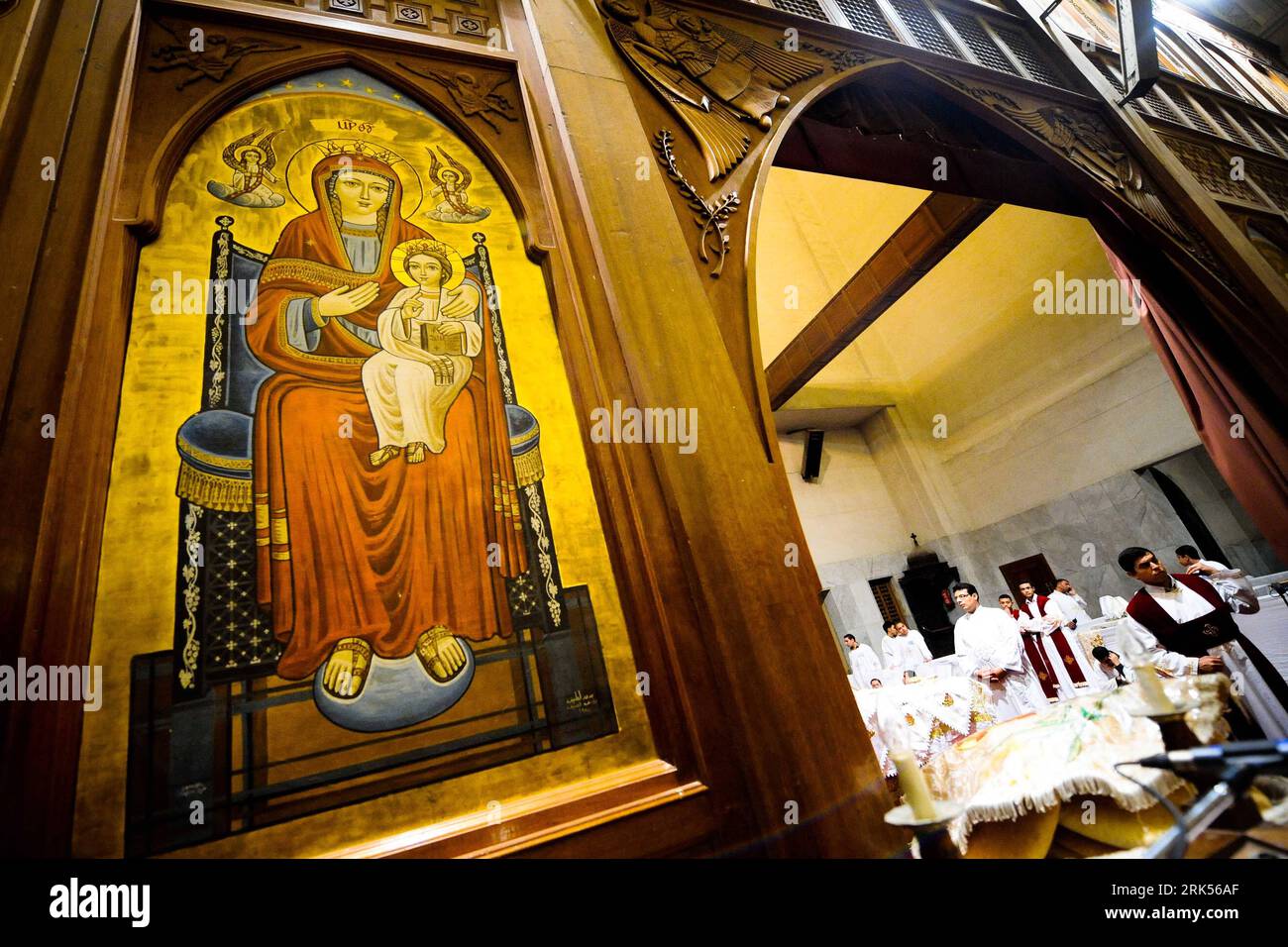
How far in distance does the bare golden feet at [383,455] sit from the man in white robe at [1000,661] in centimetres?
573

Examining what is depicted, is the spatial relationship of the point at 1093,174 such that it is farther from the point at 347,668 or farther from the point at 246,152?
the point at 347,668

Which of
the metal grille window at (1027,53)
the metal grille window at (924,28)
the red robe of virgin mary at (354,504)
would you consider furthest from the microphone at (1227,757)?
the metal grille window at (1027,53)

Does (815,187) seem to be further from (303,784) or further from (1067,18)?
(303,784)

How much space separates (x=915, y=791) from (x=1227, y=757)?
419mm

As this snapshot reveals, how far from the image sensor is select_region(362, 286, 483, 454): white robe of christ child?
5.01 ft

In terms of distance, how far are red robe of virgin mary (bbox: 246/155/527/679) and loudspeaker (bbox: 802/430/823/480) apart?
10047mm

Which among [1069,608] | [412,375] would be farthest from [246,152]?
[1069,608]

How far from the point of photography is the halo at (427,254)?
1745 millimetres

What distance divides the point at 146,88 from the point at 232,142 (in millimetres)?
298

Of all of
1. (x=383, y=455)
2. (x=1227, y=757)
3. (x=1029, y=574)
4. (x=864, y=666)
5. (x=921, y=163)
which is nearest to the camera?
(x=1227, y=757)

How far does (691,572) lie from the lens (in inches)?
59.0

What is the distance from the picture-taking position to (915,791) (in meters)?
1.00

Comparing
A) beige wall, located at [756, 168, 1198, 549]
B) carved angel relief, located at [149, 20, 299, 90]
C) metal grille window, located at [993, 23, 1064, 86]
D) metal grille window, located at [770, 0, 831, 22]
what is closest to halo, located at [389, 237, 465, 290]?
carved angel relief, located at [149, 20, 299, 90]

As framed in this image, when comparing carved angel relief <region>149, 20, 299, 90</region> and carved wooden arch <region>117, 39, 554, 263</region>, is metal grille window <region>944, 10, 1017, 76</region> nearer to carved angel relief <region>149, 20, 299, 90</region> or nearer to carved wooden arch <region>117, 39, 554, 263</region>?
carved wooden arch <region>117, 39, 554, 263</region>
